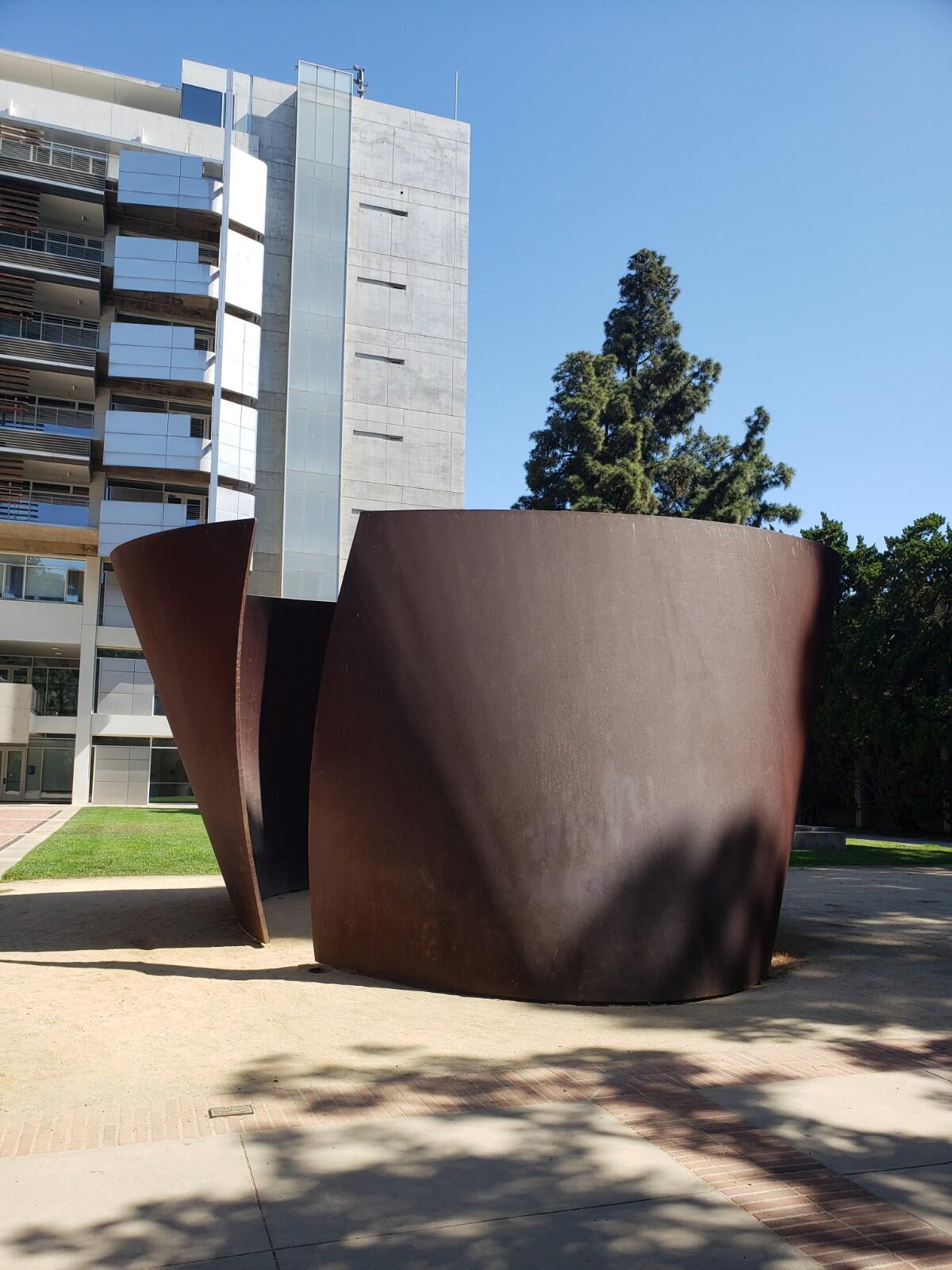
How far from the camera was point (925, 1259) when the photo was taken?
3.75 meters

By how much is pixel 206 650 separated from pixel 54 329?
1427 inches

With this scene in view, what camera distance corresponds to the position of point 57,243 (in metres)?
40.0

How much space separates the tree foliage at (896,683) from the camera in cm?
3428

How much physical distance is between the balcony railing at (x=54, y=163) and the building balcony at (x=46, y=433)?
825 centimetres

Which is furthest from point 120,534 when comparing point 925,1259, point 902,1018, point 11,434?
point 925,1259

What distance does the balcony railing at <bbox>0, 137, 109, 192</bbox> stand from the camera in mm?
38625

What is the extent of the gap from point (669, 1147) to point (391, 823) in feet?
12.2

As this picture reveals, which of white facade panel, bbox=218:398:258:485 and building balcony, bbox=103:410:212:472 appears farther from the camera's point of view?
white facade panel, bbox=218:398:258:485

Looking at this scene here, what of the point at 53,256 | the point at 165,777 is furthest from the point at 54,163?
the point at 165,777

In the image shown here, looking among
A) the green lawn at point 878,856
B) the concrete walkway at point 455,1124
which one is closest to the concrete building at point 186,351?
the green lawn at point 878,856

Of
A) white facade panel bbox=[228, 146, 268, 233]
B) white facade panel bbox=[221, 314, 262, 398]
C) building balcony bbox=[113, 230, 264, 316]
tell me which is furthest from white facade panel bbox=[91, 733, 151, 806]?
white facade panel bbox=[228, 146, 268, 233]

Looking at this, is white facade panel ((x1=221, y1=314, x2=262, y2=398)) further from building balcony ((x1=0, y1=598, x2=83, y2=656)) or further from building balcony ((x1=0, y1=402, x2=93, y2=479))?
building balcony ((x1=0, y1=598, x2=83, y2=656))

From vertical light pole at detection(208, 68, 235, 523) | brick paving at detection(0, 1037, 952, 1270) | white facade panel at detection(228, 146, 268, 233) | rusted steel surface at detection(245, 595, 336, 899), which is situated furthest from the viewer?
white facade panel at detection(228, 146, 268, 233)

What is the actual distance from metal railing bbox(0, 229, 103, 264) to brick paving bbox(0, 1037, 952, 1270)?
132 feet
